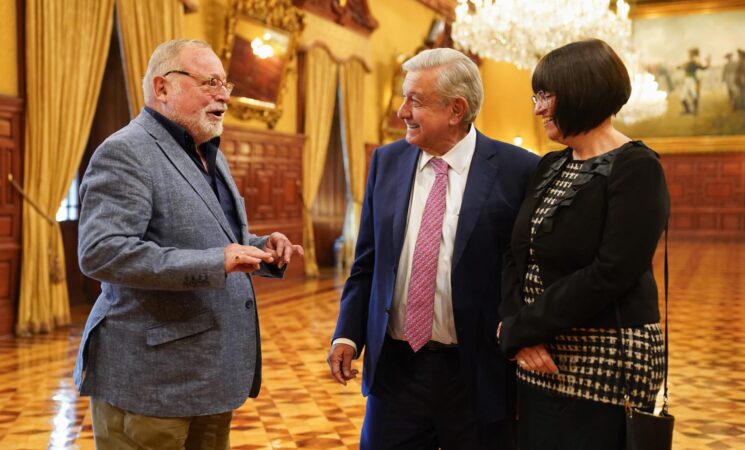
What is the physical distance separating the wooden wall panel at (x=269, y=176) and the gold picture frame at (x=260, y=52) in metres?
0.34

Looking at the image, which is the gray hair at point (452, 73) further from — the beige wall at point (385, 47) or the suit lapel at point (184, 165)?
the beige wall at point (385, 47)

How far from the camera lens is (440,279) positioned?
2422 mm

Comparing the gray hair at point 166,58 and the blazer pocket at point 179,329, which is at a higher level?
the gray hair at point 166,58

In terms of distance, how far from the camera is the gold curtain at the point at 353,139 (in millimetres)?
13188

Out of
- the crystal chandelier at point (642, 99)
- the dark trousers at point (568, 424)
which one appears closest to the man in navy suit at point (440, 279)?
the dark trousers at point (568, 424)

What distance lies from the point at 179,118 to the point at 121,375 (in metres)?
0.74

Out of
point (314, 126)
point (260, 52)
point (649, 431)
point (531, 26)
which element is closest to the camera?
point (649, 431)

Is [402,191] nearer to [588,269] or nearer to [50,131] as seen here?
[588,269]

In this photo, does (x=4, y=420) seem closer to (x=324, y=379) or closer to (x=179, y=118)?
(x=324, y=379)

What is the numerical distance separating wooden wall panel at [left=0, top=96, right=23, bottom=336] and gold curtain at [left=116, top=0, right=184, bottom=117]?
1.32 m

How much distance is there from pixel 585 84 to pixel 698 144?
64.6 feet

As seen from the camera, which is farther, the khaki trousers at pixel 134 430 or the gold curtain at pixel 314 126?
the gold curtain at pixel 314 126

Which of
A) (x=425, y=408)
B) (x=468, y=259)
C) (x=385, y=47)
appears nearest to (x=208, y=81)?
(x=468, y=259)

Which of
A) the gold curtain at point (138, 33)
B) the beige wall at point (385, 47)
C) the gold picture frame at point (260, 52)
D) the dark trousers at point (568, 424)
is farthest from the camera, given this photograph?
the beige wall at point (385, 47)
